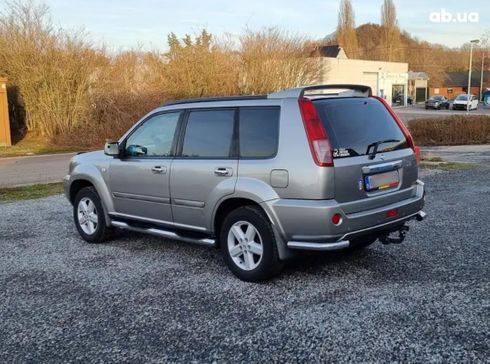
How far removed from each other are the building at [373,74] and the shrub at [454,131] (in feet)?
111

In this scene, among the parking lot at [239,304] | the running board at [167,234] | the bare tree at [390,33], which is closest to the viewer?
the parking lot at [239,304]

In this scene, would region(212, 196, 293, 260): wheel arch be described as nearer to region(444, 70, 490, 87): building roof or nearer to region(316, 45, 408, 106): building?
region(316, 45, 408, 106): building

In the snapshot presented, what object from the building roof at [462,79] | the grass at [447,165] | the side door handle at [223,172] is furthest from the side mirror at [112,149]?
the building roof at [462,79]

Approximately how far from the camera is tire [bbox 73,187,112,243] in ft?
21.4

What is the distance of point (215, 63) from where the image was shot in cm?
2850

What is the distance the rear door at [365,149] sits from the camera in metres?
4.47

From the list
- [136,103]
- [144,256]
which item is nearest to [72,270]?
[144,256]

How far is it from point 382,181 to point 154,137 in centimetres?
260

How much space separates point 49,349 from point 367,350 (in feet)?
7.27

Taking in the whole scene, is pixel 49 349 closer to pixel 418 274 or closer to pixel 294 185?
pixel 294 185

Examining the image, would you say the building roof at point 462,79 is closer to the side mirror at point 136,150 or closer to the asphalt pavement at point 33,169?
the asphalt pavement at point 33,169

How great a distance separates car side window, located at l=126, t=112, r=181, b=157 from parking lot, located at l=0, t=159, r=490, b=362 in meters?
1.19

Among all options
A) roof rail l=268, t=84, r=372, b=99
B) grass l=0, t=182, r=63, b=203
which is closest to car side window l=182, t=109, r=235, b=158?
roof rail l=268, t=84, r=372, b=99

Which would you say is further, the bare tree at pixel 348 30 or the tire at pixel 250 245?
the bare tree at pixel 348 30
